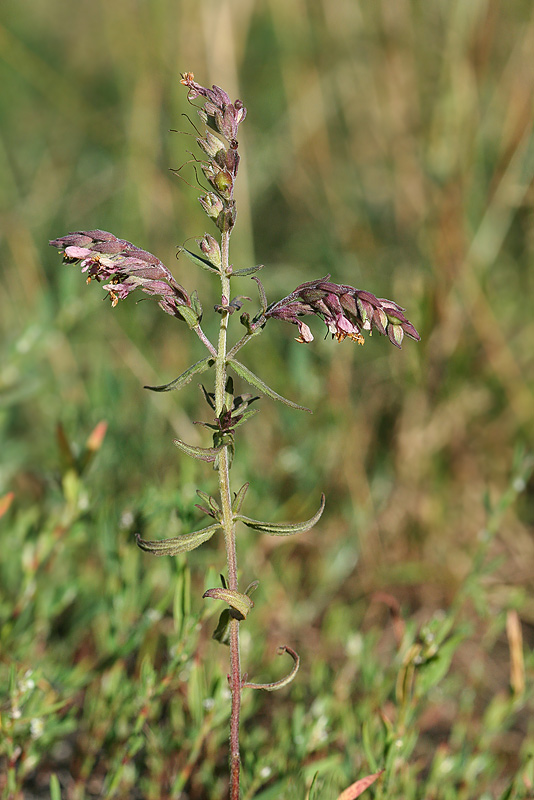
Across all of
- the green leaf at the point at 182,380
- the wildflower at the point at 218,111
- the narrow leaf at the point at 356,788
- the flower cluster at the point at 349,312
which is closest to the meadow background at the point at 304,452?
the narrow leaf at the point at 356,788

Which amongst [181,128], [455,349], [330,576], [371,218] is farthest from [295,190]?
[330,576]

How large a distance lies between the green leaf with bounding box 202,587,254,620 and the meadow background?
250 millimetres

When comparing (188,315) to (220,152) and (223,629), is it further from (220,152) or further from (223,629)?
(223,629)

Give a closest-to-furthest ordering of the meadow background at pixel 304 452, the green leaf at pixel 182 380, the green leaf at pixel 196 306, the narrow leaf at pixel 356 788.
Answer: the green leaf at pixel 182 380, the green leaf at pixel 196 306, the narrow leaf at pixel 356 788, the meadow background at pixel 304 452

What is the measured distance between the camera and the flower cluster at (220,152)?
1103mm

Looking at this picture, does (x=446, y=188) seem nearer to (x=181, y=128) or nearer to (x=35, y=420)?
(x=181, y=128)

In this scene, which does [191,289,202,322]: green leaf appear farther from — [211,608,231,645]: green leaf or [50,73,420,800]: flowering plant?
[211,608,231,645]: green leaf

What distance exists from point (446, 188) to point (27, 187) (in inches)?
Answer: 95.4

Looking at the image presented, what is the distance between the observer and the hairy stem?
3.75 feet

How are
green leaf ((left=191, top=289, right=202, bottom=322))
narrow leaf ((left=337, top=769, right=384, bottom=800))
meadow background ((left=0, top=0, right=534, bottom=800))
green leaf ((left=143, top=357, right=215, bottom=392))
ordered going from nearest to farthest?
green leaf ((left=143, top=357, right=215, bottom=392)) → green leaf ((left=191, top=289, right=202, bottom=322)) → narrow leaf ((left=337, top=769, right=384, bottom=800)) → meadow background ((left=0, top=0, right=534, bottom=800))

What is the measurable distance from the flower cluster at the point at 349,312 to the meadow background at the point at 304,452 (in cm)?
59

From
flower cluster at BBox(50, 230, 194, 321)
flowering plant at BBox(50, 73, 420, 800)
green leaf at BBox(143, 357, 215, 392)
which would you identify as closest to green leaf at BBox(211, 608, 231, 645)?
flowering plant at BBox(50, 73, 420, 800)

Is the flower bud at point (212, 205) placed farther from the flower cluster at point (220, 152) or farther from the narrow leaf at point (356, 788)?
the narrow leaf at point (356, 788)

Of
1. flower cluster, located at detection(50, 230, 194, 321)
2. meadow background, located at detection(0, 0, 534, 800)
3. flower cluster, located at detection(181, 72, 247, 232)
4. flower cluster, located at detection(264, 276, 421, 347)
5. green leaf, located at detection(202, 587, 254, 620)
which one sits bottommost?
meadow background, located at detection(0, 0, 534, 800)
